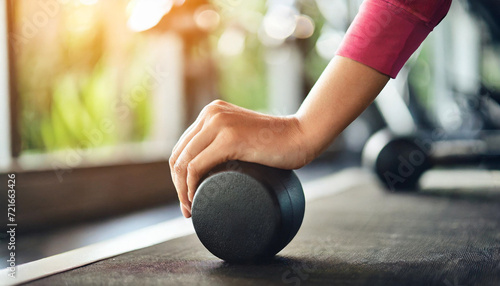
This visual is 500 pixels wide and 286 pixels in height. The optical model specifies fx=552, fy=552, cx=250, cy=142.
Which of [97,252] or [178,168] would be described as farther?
[97,252]

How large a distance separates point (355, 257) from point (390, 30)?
337mm

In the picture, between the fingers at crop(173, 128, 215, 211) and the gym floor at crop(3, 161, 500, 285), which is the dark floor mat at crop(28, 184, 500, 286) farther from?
the fingers at crop(173, 128, 215, 211)

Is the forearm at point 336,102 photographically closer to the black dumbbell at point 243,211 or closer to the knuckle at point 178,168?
the black dumbbell at point 243,211

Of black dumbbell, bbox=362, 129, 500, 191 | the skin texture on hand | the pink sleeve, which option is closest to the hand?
the skin texture on hand

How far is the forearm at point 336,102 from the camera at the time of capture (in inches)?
30.5

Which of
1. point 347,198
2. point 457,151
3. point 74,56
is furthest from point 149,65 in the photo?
point 457,151

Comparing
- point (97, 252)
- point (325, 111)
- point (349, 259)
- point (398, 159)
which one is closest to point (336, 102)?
point (325, 111)

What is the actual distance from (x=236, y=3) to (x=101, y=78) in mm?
1157

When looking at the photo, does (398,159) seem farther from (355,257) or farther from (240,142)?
(240,142)

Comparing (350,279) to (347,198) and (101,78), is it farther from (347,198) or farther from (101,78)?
(101,78)

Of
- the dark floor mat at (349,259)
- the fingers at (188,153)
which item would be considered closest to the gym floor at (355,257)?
the dark floor mat at (349,259)

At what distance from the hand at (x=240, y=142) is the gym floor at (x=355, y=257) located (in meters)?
0.15

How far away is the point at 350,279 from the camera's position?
686 mm

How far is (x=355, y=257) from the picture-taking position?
2.72ft
